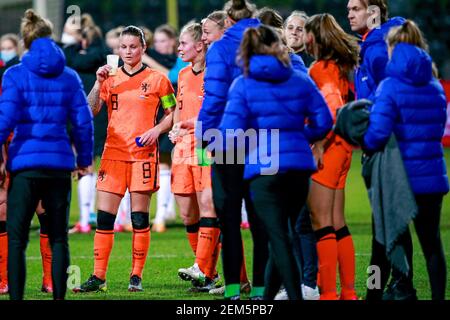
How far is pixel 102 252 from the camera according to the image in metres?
9.02

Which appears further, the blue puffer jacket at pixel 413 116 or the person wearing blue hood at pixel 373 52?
the person wearing blue hood at pixel 373 52

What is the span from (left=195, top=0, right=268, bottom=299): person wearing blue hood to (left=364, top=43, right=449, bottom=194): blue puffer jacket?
897mm

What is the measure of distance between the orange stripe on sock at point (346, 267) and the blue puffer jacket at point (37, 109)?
6.35 feet

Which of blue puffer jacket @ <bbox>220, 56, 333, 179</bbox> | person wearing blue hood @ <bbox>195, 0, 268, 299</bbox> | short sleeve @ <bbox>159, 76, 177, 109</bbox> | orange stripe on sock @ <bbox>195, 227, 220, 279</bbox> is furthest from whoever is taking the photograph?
short sleeve @ <bbox>159, 76, 177, 109</bbox>

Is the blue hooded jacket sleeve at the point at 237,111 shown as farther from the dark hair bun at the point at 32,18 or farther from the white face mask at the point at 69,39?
the white face mask at the point at 69,39

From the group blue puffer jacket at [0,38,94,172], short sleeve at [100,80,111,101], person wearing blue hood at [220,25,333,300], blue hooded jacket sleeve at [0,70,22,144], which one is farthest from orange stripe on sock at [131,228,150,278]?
person wearing blue hood at [220,25,333,300]

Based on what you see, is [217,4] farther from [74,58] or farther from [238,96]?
[238,96]

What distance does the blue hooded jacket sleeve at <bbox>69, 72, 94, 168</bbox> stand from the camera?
7559mm

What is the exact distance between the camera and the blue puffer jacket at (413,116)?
7.16 m

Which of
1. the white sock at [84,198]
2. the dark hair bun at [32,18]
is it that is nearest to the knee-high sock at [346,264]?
the dark hair bun at [32,18]

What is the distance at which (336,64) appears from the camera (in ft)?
26.0

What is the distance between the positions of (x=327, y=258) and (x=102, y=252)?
81.2 inches

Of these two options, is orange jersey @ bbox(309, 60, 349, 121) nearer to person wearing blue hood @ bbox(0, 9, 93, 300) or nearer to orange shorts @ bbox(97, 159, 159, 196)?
person wearing blue hood @ bbox(0, 9, 93, 300)
